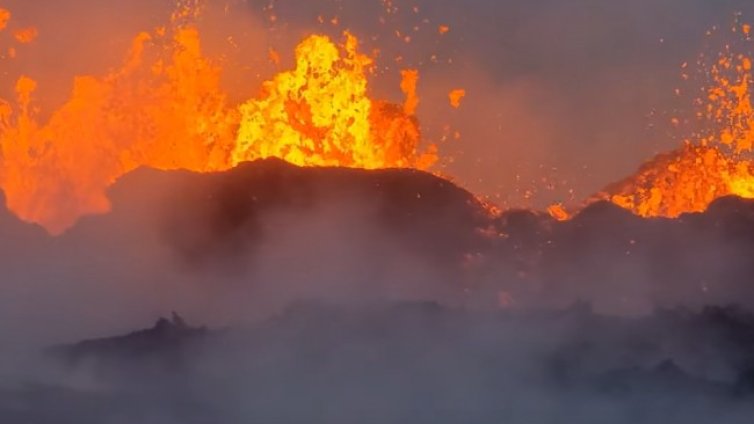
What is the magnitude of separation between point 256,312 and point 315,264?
15.2 feet

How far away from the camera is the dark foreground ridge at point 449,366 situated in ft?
253

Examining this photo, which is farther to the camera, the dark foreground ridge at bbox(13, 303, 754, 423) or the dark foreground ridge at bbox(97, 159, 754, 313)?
Result: the dark foreground ridge at bbox(97, 159, 754, 313)

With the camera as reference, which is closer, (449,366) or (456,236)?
(456,236)

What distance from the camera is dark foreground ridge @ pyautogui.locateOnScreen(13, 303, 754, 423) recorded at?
7712 centimetres

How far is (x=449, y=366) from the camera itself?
275ft

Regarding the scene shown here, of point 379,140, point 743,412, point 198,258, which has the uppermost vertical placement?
point 198,258

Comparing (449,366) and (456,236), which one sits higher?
(456,236)

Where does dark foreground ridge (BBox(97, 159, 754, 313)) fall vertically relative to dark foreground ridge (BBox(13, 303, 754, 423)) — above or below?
above

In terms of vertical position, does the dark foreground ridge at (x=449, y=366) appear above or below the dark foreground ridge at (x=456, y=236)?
below

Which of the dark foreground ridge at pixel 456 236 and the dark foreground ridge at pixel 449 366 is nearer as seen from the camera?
the dark foreground ridge at pixel 449 366

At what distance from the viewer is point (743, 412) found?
81.2 metres

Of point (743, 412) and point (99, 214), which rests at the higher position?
point (99, 214)

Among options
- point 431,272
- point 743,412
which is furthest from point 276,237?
point 743,412

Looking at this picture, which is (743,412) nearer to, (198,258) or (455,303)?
(455,303)
